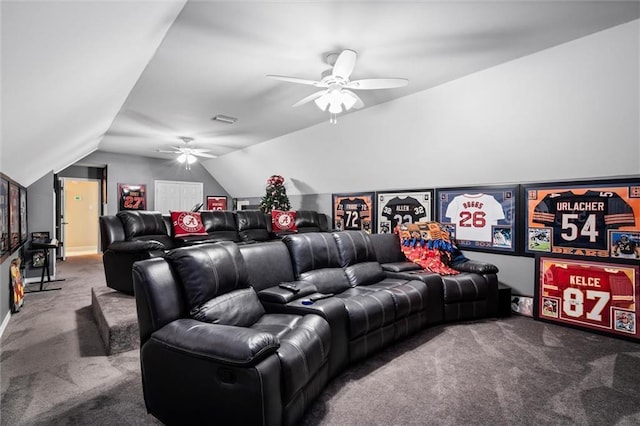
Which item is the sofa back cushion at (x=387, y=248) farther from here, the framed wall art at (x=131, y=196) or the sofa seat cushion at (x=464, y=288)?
the framed wall art at (x=131, y=196)

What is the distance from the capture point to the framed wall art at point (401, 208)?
16.5ft

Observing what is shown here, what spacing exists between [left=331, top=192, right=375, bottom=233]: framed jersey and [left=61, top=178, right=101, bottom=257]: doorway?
7.09 meters

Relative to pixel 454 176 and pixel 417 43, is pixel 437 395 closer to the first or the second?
pixel 417 43

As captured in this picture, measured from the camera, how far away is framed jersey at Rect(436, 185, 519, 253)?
4.08m

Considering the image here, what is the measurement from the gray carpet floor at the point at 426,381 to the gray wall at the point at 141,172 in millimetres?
5792

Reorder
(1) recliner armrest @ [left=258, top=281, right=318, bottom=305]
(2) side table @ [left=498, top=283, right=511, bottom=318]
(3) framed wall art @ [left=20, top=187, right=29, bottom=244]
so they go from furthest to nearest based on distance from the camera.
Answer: (3) framed wall art @ [left=20, top=187, right=29, bottom=244] → (2) side table @ [left=498, top=283, right=511, bottom=318] → (1) recliner armrest @ [left=258, top=281, right=318, bottom=305]

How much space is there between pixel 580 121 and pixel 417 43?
184 centimetres

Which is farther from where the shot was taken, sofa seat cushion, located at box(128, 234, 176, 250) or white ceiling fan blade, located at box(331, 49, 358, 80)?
sofa seat cushion, located at box(128, 234, 176, 250)

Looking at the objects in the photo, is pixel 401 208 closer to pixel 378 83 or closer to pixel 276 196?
pixel 378 83

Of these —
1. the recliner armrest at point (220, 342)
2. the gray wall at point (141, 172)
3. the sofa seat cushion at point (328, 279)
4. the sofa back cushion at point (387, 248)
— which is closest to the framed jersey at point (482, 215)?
the sofa back cushion at point (387, 248)

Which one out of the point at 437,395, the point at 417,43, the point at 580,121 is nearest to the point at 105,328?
the point at 437,395

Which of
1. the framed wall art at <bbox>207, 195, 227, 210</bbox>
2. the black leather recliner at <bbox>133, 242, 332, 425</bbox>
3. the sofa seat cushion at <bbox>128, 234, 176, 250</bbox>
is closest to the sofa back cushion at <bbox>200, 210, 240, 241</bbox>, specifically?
the sofa seat cushion at <bbox>128, 234, 176, 250</bbox>

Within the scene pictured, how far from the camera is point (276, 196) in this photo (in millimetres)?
7086

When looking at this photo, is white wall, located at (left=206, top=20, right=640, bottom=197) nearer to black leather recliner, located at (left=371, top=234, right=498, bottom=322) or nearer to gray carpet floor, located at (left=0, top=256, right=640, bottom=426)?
black leather recliner, located at (left=371, top=234, right=498, bottom=322)
